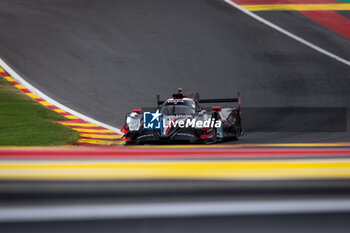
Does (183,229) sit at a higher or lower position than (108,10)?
lower

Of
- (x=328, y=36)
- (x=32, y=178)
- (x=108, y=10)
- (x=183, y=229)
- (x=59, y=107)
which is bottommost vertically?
(x=183, y=229)

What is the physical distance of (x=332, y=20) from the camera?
22422 millimetres

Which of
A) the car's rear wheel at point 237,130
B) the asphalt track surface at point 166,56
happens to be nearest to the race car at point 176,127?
the car's rear wheel at point 237,130

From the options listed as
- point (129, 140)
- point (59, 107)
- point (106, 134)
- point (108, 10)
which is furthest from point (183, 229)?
point (108, 10)

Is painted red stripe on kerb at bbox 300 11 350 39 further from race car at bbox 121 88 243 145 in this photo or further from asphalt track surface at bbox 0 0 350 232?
race car at bbox 121 88 243 145

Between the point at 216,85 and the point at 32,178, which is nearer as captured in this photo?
the point at 32,178

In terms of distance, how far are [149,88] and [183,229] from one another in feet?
45.8

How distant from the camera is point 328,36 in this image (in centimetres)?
2084

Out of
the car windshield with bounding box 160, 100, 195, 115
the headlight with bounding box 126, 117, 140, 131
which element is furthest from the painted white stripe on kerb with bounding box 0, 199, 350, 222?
the car windshield with bounding box 160, 100, 195, 115

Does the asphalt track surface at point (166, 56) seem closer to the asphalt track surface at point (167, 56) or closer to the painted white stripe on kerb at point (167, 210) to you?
the asphalt track surface at point (167, 56)

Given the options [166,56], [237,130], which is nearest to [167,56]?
[166,56]

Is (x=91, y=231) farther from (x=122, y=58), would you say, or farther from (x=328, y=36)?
(x=328, y=36)

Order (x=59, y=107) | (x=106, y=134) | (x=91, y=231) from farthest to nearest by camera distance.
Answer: (x=59, y=107) → (x=106, y=134) → (x=91, y=231)

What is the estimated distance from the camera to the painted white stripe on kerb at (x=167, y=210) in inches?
60.1
